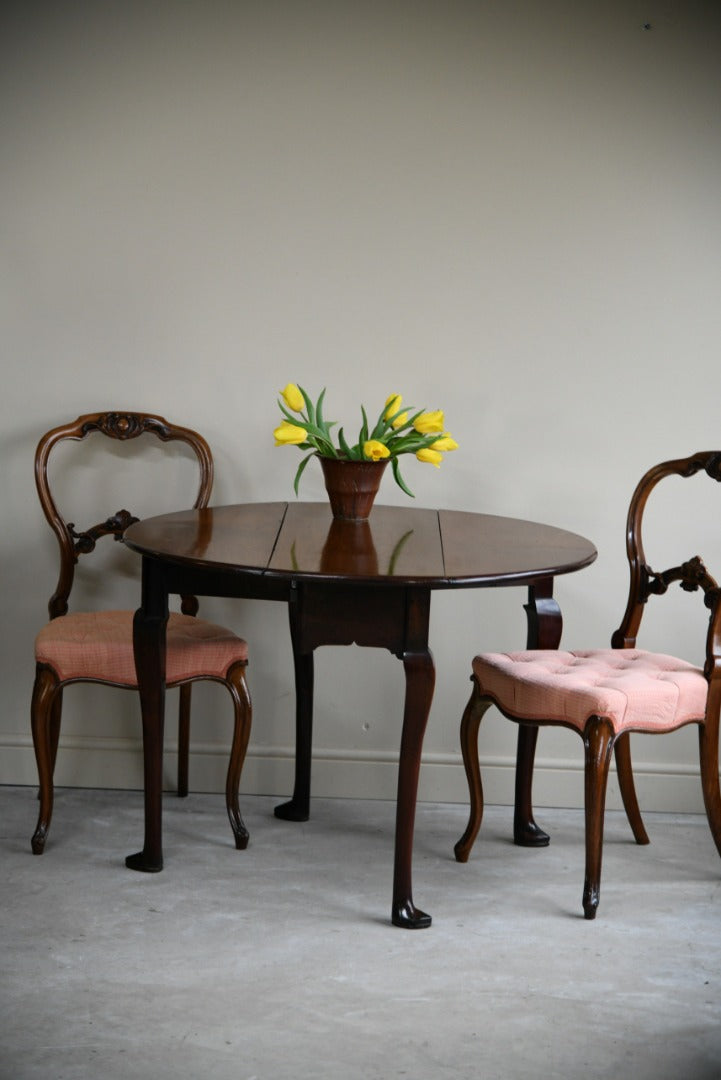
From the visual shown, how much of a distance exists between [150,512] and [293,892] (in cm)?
122

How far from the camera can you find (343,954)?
241 cm

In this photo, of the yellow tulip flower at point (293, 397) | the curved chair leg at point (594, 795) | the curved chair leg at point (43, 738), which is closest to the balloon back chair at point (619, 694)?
the curved chair leg at point (594, 795)

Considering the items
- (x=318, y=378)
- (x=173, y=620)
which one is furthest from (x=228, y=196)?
(x=173, y=620)

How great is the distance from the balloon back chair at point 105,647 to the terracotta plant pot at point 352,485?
421mm

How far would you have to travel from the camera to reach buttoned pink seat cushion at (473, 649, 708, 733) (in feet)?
8.59

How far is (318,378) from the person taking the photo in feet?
11.0

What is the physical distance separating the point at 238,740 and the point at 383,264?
1.39 meters

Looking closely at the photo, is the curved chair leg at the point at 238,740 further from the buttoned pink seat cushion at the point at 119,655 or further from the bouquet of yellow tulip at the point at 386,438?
the bouquet of yellow tulip at the point at 386,438

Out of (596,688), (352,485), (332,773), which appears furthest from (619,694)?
(332,773)

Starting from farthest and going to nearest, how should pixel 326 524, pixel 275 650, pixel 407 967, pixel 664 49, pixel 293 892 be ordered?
pixel 275 650 < pixel 664 49 < pixel 326 524 < pixel 293 892 < pixel 407 967

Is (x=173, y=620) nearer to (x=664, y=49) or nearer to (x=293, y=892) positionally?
(x=293, y=892)

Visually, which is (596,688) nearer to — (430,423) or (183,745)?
(430,423)

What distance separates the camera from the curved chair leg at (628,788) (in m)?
3.08

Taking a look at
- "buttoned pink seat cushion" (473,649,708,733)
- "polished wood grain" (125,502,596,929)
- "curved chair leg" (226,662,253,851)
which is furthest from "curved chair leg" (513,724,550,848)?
"curved chair leg" (226,662,253,851)
